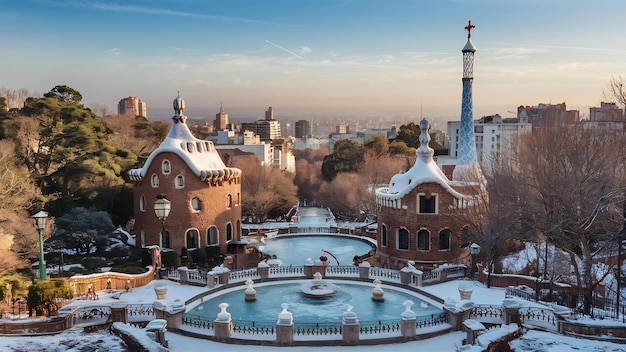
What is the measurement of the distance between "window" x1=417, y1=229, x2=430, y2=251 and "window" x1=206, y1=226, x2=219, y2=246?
13.2 meters

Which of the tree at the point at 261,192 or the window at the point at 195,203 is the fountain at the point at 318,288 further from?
the tree at the point at 261,192

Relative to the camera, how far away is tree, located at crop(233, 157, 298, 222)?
44.4 metres

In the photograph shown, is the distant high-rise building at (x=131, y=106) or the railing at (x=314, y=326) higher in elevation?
the distant high-rise building at (x=131, y=106)

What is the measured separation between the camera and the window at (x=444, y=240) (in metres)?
28.7

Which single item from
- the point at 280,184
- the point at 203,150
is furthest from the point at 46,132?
the point at 280,184

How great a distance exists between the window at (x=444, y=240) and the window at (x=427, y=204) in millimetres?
1454

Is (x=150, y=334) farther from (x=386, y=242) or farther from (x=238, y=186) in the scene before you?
(x=238, y=186)

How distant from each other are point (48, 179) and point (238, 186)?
43.8 feet

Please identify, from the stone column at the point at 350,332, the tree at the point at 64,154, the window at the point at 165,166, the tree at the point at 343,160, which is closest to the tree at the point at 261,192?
the tree at the point at 343,160

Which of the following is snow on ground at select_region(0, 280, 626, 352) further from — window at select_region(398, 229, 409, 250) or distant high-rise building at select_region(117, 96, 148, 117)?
distant high-rise building at select_region(117, 96, 148, 117)

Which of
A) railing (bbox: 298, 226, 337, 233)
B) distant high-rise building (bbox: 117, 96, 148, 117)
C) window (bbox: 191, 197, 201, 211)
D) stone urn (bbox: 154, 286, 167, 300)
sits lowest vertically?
railing (bbox: 298, 226, 337, 233)

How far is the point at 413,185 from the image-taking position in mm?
28250

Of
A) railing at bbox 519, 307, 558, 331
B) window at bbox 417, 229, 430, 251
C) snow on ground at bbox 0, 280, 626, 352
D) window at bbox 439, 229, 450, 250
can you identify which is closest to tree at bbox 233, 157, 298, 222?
window at bbox 417, 229, 430, 251

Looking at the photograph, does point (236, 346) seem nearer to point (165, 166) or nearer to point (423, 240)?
point (423, 240)
